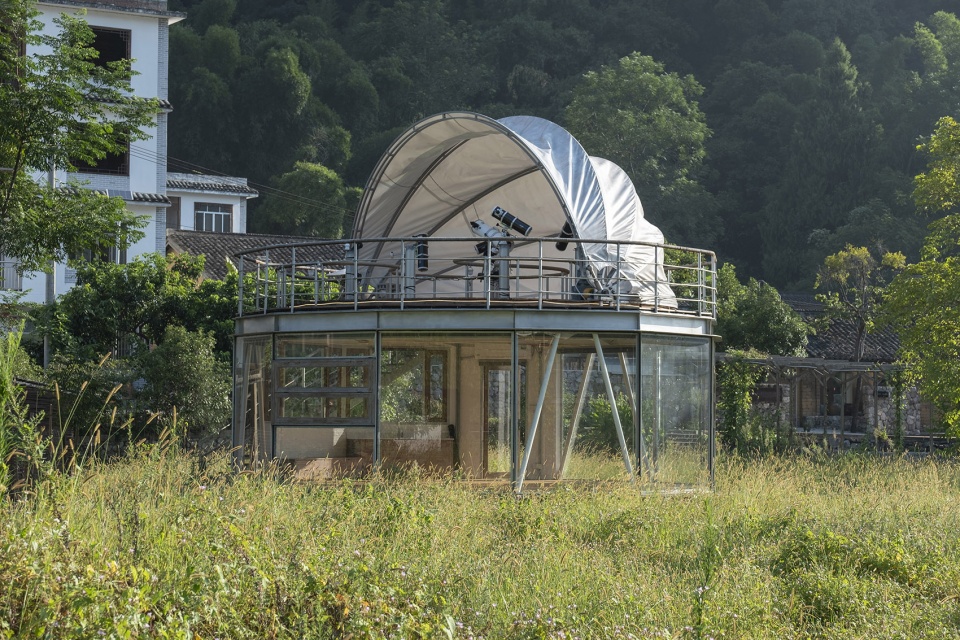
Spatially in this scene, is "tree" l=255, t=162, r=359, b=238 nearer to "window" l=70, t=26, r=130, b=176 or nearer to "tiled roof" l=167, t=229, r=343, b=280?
"tiled roof" l=167, t=229, r=343, b=280

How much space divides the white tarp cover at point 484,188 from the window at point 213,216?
104 feet

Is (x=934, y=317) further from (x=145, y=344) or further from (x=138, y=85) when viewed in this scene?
(x=138, y=85)

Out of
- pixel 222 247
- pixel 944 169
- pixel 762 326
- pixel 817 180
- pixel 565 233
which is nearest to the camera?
pixel 565 233

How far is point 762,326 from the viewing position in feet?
109

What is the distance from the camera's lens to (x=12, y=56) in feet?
62.5

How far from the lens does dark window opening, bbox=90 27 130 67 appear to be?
3766 cm

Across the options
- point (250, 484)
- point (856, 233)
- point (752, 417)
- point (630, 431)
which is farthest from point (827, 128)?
point (250, 484)

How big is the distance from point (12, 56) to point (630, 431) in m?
11.3

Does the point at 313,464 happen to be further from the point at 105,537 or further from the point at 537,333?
the point at 105,537

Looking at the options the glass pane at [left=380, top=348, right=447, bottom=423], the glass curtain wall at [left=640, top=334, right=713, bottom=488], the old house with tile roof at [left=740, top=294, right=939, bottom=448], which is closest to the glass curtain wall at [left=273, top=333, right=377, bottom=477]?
the glass pane at [left=380, top=348, right=447, bottom=423]

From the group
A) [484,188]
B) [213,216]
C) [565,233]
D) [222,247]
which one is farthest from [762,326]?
[213,216]

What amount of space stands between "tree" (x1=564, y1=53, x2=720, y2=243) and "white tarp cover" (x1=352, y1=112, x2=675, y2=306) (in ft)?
103

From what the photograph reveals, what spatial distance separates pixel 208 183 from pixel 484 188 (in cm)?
3237

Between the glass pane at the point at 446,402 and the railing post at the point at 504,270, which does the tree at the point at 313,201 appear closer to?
the railing post at the point at 504,270
